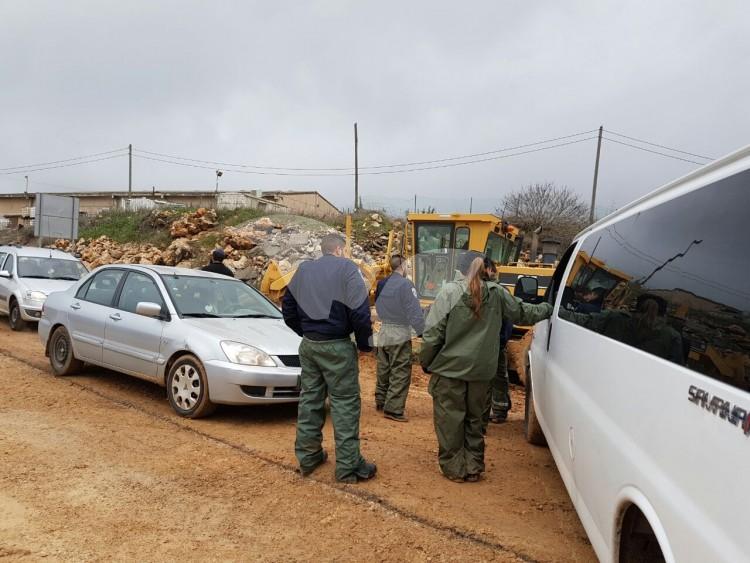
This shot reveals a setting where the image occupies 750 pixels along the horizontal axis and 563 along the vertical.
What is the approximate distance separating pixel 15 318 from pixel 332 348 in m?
9.67

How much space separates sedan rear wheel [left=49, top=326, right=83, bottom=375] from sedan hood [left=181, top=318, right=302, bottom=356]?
7.21 ft

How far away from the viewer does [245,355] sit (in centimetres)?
547

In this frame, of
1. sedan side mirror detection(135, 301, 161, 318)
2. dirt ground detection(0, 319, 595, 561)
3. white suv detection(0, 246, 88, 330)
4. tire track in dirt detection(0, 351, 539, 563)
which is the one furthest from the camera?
white suv detection(0, 246, 88, 330)

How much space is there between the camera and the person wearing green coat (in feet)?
14.1

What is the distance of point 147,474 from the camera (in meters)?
4.23

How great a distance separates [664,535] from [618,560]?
1.89 ft

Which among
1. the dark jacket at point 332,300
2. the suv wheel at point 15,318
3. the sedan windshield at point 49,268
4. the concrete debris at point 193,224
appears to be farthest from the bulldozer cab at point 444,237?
the concrete debris at point 193,224

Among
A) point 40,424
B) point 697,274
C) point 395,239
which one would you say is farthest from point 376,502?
point 395,239

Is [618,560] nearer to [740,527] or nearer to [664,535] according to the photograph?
[664,535]

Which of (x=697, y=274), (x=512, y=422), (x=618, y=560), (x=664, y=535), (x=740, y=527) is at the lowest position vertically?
(x=512, y=422)

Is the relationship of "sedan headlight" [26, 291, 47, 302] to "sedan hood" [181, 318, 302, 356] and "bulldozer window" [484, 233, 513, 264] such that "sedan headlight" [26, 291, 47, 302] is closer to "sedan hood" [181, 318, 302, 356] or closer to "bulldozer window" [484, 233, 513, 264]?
"sedan hood" [181, 318, 302, 356]

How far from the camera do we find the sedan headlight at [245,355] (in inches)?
214

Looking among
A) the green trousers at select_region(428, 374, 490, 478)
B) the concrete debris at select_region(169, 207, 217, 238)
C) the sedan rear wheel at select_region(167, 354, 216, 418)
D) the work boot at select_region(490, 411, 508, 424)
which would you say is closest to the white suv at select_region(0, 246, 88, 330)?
the sedan rear wheel at select_region(167, 354, 216, 418)

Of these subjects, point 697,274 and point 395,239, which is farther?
point 395,239
